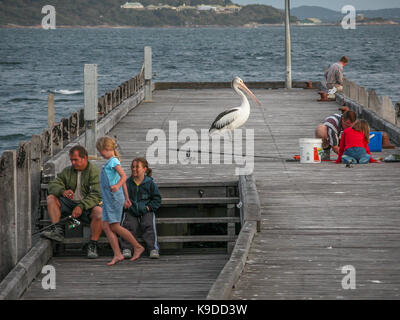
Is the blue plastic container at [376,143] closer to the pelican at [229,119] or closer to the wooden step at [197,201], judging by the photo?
the pelican at [229,119]

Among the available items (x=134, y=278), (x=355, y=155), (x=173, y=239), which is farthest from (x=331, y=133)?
(x=134, y=278)

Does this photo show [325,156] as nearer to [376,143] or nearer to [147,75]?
[376,143]

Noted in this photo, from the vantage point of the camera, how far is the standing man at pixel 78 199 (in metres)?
12.0

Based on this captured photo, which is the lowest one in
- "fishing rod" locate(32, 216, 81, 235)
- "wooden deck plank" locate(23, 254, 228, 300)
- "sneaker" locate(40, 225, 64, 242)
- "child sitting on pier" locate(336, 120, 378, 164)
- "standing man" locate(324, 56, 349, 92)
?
"wooden deck plank" locate(23, 254, 228, 300)

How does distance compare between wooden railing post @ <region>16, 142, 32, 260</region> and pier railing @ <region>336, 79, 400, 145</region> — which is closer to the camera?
wooden railing post @ <region>16, 142, 32, 260</region>

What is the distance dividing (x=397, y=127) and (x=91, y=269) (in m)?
9.09

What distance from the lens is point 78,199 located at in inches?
481

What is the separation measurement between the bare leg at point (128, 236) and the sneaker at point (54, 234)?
0.75 metres

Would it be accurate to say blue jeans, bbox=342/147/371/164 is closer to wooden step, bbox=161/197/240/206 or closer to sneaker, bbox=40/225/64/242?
wooden step, bbox=161/197/240/206

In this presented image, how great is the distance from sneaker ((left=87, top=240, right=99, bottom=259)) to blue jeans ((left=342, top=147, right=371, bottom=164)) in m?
5.19

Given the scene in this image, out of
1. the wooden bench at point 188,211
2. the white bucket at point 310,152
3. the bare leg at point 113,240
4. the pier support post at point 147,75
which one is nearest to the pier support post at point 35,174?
the wooden bench at point 188,211

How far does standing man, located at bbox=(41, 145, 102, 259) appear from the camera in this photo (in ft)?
39.4

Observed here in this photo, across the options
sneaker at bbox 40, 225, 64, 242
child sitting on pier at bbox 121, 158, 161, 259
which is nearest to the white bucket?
child sitting on pier at bbox 121, 158, 161, 259
